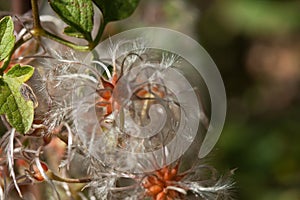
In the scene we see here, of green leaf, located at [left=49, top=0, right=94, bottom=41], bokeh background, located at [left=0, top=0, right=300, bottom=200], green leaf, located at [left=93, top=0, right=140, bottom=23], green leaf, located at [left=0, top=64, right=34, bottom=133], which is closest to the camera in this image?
green leaf, located at [left=0, top=64, right=34, bottom=133]

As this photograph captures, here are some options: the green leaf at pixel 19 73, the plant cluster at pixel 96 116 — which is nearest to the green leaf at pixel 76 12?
the plant cluster at pixel 96 116

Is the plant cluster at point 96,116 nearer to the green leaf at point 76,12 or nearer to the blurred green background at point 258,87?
the green leaf at point 76,12

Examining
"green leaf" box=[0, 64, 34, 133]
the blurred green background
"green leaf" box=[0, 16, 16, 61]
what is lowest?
the blurred green background

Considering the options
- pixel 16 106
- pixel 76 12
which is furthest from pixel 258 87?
pixel 16 106

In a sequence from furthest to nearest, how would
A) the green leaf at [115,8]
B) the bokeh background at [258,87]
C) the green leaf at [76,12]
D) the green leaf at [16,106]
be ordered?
the bokeh background at [258,87] → the green leaf at [115,8] → the green leaf at [76,12] → the green leaf at [16,106]

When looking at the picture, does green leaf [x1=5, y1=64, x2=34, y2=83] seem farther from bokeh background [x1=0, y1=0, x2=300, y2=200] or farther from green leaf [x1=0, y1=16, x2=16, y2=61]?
bokeh background [x1=0, y1=0, x2=300, y2=200]

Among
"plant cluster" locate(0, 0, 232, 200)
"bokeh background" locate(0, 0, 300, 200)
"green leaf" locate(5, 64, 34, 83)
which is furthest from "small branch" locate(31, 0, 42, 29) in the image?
"bokeh background" locate(0, 0, 300, 200)
